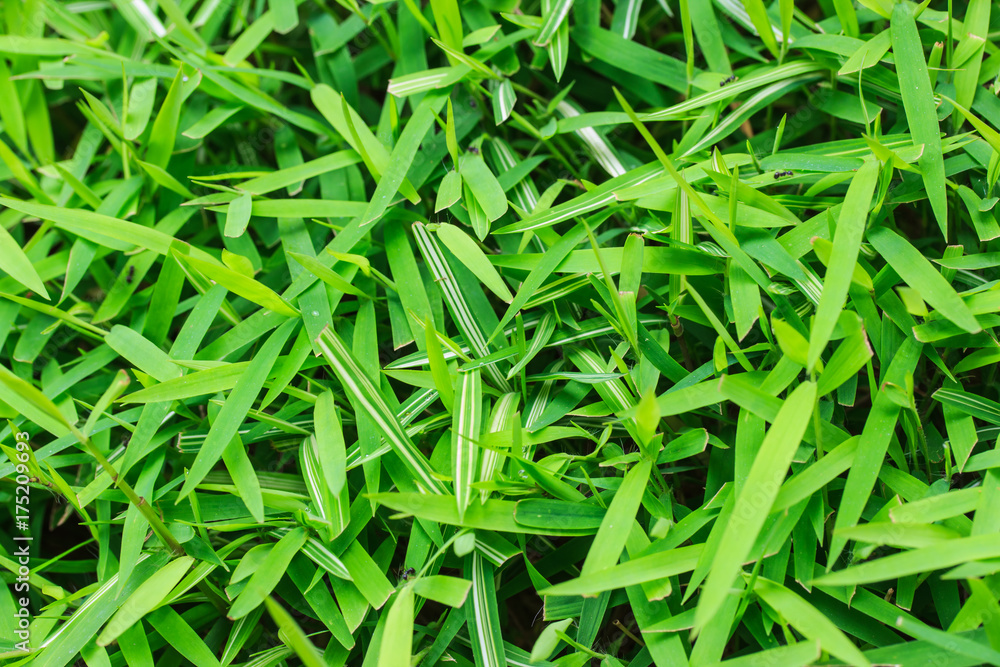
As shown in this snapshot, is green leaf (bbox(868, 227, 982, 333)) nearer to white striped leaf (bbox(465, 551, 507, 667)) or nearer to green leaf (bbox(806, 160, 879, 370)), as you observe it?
green leaf (bbox(806, 160, 879, 370))

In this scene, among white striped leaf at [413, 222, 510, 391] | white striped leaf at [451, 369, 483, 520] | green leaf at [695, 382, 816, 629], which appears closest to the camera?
green leaf at [695, 382, 816, 629]

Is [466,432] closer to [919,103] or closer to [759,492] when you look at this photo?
[759,492]

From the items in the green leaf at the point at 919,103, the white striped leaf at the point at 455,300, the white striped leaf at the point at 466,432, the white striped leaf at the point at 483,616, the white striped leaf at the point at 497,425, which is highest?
the green leaf at the point at 919,103

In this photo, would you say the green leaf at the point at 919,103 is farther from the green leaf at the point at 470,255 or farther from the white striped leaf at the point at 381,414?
the white striped leaf at the point at 381,414

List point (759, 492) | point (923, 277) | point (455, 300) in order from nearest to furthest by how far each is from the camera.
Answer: point (759, 492)
point (923, 277)
point (455, 300)

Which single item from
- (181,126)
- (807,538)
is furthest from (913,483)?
(181,126)

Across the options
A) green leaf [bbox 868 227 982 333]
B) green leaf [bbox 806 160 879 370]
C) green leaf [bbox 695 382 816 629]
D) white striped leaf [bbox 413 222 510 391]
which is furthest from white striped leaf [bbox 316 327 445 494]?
green leaf [bbox 868 227 982 333]

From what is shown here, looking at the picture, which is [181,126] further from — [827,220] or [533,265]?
[827,220]

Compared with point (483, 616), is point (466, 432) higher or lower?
higher

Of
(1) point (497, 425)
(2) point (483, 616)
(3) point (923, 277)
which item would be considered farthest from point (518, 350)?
(3) point (923, 277)

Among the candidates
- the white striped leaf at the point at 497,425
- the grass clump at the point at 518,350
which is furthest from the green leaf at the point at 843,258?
the white striped leaf at the point at 497,425
